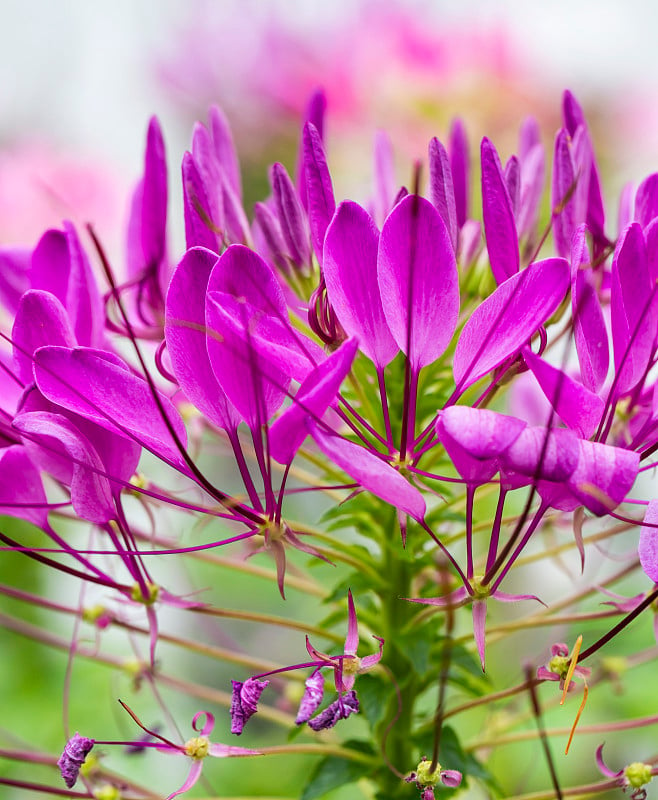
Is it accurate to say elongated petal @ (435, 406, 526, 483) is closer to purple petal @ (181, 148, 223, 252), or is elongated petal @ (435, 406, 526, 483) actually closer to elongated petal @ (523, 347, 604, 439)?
elongated petal @ (523, 347, 604, 439)

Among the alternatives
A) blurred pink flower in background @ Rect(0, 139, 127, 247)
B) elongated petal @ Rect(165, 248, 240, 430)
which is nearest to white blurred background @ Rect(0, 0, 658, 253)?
blurred pink flower in background @ Rect(0, 139, 127, 247)

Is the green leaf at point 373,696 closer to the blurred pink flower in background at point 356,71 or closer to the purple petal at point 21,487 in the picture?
the purple petal at point 21,487

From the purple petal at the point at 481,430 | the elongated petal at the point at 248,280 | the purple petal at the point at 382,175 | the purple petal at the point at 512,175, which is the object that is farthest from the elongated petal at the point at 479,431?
the purple petal at the point at 382,175

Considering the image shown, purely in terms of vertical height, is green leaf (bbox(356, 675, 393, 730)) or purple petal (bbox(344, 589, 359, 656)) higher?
purple petal (bbox(344, 589, 359, 656))

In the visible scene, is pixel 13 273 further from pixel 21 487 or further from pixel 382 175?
pixel 382 175

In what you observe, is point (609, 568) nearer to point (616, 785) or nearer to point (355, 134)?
point (616, 785)

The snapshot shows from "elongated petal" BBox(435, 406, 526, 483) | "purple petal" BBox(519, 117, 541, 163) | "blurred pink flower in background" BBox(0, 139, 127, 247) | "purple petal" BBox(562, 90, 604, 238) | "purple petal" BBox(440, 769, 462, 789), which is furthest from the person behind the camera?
"blurred pink flower in background" BBox(0, 139, 127, 247)
